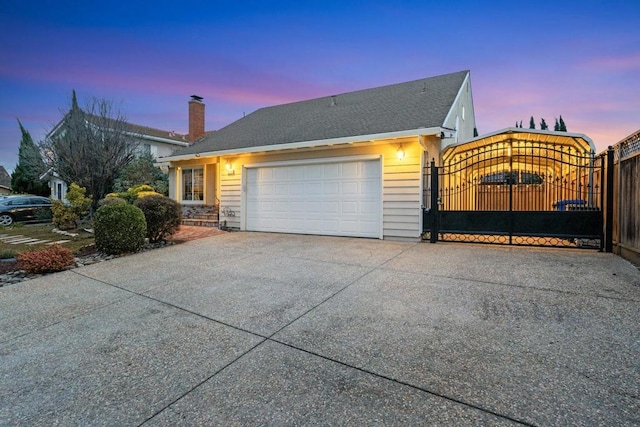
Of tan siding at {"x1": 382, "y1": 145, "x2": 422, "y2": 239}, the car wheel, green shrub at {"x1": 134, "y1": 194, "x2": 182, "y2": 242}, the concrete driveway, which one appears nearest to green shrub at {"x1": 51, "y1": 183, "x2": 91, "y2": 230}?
the car wheel

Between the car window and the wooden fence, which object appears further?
the car window

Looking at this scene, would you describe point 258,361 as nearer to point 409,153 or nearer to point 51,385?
point 51,385

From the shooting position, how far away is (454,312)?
339cm

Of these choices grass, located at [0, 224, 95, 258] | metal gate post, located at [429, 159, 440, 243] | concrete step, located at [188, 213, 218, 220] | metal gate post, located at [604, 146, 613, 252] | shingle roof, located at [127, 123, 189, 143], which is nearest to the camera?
metal gate post, located at [604, 146, 613, 252]

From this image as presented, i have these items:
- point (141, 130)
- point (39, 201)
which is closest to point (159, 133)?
point (141, 130)

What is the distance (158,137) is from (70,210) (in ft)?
36.5

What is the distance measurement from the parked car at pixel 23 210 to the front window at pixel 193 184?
25.6 ft

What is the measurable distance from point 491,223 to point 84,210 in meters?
14.3

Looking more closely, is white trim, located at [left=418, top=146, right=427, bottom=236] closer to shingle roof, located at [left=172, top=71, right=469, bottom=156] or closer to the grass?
shingle roof, located at [left=172, top=71, right=469, bottom=156]

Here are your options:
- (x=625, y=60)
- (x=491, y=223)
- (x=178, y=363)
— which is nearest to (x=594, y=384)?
(x=178, y=363)

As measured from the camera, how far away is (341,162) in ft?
29.9

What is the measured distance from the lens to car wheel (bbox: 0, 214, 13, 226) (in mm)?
13961

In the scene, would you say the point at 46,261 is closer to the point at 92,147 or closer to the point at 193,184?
the point at 193,184

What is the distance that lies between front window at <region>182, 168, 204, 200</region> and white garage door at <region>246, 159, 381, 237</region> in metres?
3.32
